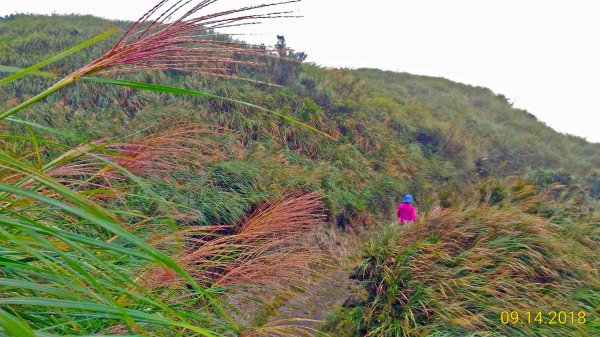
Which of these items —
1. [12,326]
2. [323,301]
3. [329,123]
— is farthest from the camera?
[329,123]

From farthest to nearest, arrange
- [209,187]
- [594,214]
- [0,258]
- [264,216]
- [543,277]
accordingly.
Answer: [209,187] < [594,214] < [543,277] < [264,216] < [0,258]

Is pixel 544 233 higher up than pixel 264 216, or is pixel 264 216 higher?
pixel 264 216

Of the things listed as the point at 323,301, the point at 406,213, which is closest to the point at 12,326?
the point at 323,301

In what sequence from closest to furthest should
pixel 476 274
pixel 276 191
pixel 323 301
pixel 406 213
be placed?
pixel 476 274, pixel 323 301, pixel 276 191, pixel 406 213

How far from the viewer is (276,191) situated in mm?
7441

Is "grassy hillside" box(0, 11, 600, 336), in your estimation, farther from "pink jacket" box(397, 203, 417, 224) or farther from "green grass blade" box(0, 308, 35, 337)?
"pink jacket" box(397, 203, 417, 224)

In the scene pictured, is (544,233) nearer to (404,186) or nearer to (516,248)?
(516,248)

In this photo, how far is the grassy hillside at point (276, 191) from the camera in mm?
1926

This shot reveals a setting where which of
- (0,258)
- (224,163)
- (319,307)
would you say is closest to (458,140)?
(224,163)

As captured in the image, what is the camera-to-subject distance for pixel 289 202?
2.72m

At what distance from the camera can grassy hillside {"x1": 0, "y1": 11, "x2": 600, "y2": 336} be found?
193cm

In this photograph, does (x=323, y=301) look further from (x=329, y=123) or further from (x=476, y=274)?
(x=329, y=123)

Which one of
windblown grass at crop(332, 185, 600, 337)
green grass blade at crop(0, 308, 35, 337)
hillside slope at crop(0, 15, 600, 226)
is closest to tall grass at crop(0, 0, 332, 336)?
green grass blade at crop(0, 308, 35, 337)

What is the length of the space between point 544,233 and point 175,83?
9.63 metres
